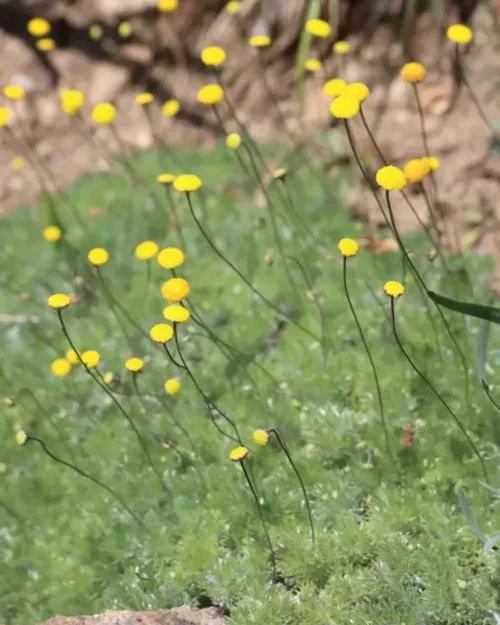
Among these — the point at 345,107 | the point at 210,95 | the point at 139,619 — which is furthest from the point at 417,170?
the point at 139,619

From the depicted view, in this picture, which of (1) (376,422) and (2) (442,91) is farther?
(2) (442,91)

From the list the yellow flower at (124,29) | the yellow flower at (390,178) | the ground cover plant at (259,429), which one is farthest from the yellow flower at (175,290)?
the yellow flower at (124,29)

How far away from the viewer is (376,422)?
2471 mm

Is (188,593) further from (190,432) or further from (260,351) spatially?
(260,351)

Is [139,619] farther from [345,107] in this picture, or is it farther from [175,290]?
[345,107]

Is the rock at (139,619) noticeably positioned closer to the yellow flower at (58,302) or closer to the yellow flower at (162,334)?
the yellow flower at (162,334)

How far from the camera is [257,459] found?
246 cm

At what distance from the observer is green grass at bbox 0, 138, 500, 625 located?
207cm

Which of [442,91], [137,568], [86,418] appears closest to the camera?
[137,568]

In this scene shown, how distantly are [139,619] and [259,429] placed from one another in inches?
25.7

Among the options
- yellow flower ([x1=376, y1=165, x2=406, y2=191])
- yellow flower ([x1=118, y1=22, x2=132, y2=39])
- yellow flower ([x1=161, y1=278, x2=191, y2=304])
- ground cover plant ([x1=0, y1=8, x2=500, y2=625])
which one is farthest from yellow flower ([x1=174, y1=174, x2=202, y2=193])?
yellow flower ([x1=118, y1=22, x2=132, y2=39])

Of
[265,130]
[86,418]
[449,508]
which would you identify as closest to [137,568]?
[86,418]

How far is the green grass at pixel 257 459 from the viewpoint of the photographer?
81.4 inches

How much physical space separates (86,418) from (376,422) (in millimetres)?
1114
